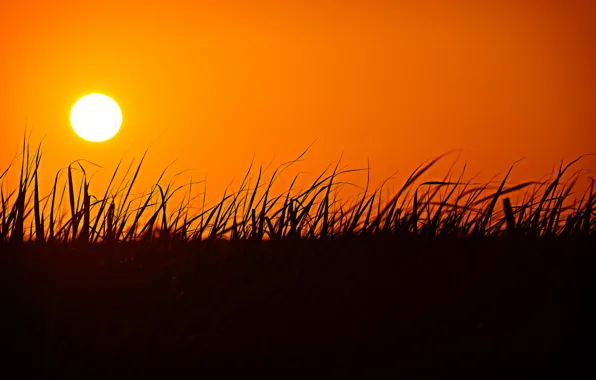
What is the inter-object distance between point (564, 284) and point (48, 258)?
1.39 meters

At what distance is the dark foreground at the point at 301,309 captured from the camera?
1897mm

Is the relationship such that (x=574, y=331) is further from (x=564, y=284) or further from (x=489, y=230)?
(x=489, y=230)

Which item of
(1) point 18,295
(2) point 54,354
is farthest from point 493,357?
(1) point 18,295

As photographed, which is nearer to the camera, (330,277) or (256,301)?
(256,301)

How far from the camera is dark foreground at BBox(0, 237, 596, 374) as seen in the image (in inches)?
74.7

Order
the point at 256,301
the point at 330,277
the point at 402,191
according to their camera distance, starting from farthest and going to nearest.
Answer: the point at 402,191
the point at 330,277
the point at 256,301

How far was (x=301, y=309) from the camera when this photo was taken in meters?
2.08

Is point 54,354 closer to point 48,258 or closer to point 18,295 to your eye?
point 18,295

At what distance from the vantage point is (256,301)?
211cm

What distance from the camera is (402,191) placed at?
118 inches

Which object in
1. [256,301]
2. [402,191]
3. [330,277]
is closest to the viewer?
[256,301]

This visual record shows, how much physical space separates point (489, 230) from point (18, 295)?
1.57 meters

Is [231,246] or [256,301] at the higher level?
[231,246]

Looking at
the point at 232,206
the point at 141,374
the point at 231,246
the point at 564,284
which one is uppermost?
the point at 232,206
